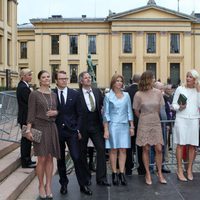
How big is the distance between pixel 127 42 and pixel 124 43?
452 millimetres

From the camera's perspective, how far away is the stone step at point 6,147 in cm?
955

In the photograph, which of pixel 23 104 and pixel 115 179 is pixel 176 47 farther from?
pixel 115 179

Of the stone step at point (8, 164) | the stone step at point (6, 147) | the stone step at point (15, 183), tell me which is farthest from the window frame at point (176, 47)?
the stone step at point (15, 183)

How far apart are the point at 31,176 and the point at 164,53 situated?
56887 mm

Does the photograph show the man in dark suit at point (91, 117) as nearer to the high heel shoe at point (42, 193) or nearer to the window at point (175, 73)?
the high heel shoe at point (42, 193)

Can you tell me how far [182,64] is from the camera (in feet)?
212

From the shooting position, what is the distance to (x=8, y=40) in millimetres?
42406

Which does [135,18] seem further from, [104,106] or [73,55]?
[104,106]

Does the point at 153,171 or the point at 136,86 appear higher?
the point at 136,86

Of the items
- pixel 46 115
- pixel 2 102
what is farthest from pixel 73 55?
pixel 46 115

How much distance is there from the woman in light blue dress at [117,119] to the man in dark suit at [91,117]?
143 mm

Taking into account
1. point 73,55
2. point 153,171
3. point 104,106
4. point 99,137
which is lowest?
point 153,171

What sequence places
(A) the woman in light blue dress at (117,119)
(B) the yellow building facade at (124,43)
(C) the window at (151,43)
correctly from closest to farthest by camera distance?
(A) the woman in light blue dress at (117,119) < (B) the yellow building facade at (124,43) < (C) the window at (151,43)

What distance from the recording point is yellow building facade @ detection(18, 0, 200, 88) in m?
63.3
